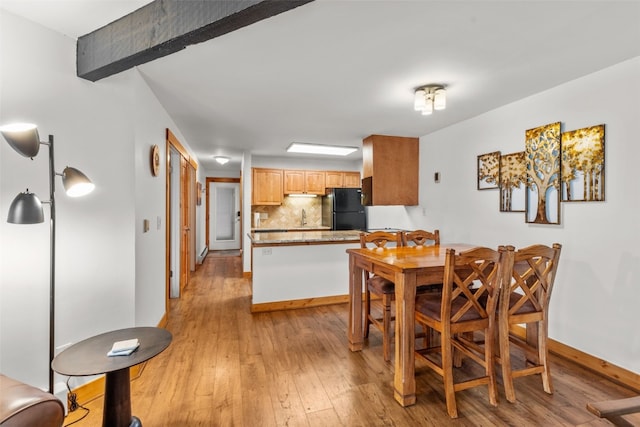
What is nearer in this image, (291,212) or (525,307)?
(525,307)

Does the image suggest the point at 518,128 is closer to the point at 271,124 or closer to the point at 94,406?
the point at 271,124

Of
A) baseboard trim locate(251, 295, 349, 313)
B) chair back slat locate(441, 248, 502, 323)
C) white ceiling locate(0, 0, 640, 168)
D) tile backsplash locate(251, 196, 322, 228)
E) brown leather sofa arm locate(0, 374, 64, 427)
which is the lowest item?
baseboard trim locate(251, 295, 349, 313)

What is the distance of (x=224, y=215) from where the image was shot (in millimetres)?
8445

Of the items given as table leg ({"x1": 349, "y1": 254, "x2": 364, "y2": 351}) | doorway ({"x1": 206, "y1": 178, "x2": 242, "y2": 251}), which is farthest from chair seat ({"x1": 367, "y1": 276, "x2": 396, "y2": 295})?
doorway ({"x1": 206, "y1": 178, "x2": 242, "y2": 251})

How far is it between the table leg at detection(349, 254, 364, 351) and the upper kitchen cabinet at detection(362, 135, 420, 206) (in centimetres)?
173

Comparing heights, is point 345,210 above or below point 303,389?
above

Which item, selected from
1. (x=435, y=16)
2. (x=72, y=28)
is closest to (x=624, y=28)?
(x=435, y=16)

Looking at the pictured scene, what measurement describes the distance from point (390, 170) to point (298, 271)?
192 centimetres

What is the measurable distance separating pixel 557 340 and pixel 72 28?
4.19 meters

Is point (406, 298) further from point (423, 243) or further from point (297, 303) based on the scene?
point (297, 303)

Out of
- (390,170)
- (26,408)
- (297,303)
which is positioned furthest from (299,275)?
(26,408)

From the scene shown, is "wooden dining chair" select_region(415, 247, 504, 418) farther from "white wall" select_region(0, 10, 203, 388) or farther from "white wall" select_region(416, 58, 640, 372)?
"white wall" select_region(0, 10, 203, 388)

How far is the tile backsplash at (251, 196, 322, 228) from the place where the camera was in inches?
248

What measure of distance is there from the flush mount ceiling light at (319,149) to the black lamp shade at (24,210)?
3574 millimetres
